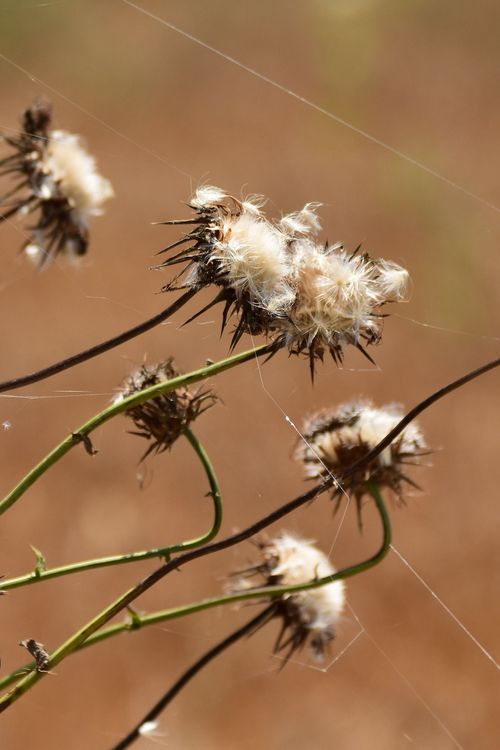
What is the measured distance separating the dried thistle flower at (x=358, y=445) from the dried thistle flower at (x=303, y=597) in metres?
0.06

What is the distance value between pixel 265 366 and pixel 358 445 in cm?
94

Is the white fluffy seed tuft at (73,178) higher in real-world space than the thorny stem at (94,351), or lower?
higher

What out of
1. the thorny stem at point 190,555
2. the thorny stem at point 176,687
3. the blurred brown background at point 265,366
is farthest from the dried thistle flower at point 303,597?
the blurred brown background at point 265,366

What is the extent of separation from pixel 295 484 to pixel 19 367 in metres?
0.45

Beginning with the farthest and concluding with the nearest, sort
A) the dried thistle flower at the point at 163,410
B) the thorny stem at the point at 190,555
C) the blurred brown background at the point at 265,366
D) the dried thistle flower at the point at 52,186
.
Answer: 1. the blurred brown background at the point at 265,366
2. the dried thistle flower at the point at 52,186
3. the dried thistle flower at the point at 163,410
4. the thorny stem at the point at 190,555

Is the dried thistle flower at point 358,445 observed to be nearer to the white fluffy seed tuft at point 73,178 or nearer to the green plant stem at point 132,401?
the green plant stem at point 132,401

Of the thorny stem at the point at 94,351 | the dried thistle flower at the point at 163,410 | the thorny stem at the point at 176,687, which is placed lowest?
the thorny stem at the point at 176,687

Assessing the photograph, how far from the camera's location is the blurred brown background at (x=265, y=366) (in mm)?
1113

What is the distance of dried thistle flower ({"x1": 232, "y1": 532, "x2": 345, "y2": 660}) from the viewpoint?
0.42 m

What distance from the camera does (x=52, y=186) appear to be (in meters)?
0.51

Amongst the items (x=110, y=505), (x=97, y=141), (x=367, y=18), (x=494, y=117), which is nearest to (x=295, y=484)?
(x=110, y=505)

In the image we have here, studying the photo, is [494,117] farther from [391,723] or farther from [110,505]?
[391,723]

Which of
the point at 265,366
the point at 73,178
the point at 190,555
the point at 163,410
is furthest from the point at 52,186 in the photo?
the point at 265,366

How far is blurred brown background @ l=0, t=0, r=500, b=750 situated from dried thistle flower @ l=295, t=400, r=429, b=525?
521 millimetres
